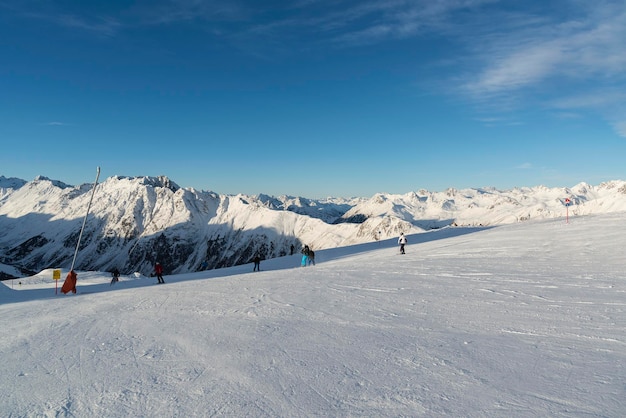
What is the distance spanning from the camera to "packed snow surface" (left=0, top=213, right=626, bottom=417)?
17.4ft

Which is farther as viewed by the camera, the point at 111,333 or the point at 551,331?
the point at 111,333

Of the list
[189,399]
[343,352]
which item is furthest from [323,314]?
[189,399]

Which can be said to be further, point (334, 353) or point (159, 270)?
point (159, 270)

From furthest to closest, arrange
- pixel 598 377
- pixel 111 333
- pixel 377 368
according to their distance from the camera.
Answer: pixel 111 333 → pixel 377 368 → pixel 598 377

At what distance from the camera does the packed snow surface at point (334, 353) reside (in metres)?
5.31

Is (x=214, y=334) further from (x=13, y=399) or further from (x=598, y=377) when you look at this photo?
(x=598, y=377)

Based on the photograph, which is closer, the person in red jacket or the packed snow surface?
the packed snow surface

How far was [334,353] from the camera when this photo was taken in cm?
716

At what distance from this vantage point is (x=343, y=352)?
7195 millimetres

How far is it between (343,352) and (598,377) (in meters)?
4.11

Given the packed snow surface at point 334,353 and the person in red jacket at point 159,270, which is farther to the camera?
the person in red jacket at point 159,270

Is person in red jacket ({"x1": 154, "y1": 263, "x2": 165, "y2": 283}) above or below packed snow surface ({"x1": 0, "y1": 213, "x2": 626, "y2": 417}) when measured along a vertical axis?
above

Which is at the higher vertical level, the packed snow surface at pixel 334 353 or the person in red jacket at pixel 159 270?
the person in red jacket at pixel 159 270

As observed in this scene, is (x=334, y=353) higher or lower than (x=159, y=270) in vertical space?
lower
